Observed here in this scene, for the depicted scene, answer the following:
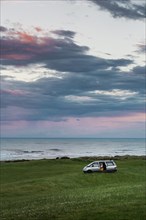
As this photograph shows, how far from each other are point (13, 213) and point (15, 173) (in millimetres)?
35000

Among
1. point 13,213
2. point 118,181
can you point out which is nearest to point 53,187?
point 118,181

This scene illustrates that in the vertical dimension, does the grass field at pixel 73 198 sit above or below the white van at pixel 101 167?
below

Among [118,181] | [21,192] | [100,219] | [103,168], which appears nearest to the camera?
[100,219]

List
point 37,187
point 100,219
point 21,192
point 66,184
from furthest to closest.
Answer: point 66,184, point 37,187, point 21,192, point 100,219

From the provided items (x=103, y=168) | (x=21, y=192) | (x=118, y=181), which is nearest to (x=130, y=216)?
(x=21, y=192)

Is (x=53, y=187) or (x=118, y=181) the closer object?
(x=53, y=187)

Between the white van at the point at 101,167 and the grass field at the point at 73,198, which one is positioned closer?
the grass field at the point at 73,198

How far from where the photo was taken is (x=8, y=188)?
139ft

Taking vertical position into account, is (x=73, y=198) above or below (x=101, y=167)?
below

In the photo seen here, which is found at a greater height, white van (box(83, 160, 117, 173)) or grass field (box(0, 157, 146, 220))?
white van (box(83, 160, 117, 173))

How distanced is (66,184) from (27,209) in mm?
20751

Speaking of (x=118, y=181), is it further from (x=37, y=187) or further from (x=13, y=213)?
(x=13, y=213)

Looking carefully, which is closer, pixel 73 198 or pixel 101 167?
pixel 73 198

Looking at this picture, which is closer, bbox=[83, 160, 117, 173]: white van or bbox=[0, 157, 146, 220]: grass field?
bbox=[0, 157, 146, 220]: grass field
